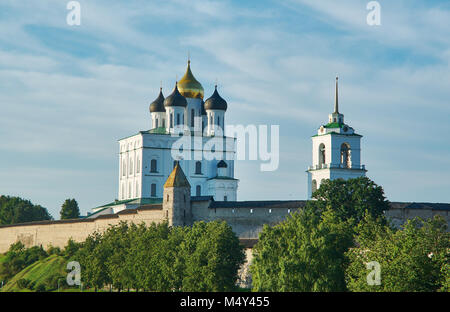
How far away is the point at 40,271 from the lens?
68.8 metres

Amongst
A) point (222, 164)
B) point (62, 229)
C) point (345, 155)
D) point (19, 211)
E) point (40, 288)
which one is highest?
point (345, 155)

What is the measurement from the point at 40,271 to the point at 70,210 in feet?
79.6

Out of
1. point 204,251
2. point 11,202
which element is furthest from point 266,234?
point 11,202

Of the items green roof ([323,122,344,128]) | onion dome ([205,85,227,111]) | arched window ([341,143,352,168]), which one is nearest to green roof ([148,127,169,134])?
onion dome ([205,85,227,111])

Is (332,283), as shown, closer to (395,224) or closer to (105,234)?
(395,224)

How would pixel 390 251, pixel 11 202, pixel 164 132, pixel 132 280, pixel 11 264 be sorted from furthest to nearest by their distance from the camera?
1. pixel 11 202
2. pixel 164 132
3. pixel 11 264
4. pixel 132 280
5. pixel 390 251

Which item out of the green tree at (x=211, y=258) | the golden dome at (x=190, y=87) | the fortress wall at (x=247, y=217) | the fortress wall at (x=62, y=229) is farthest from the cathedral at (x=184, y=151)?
the green tree at (x=211, y=258)

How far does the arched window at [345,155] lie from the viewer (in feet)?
261

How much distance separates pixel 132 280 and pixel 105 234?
8.95 metres

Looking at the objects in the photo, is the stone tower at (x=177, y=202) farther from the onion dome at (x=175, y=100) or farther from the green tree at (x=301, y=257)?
the onion dome at (x=175, y=100)

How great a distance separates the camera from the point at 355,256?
4666 cm

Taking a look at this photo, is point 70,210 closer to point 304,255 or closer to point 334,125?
point 334,125

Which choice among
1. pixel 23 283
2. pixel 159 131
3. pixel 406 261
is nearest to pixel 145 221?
pixel 23 283

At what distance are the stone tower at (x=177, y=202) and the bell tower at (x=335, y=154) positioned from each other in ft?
56.9
